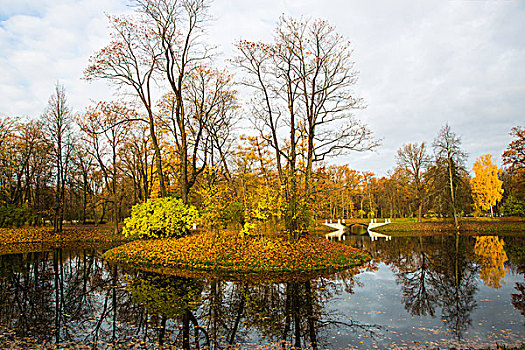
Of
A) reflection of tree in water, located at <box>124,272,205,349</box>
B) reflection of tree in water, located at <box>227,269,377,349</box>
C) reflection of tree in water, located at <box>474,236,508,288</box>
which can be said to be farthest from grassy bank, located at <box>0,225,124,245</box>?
reflection of tree in water, located at <box>474,236,508,288</box>

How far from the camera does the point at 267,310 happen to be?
718cm

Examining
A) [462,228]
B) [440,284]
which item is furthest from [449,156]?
[440,284]

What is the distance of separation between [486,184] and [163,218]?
49.6 metres

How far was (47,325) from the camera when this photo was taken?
247 inches

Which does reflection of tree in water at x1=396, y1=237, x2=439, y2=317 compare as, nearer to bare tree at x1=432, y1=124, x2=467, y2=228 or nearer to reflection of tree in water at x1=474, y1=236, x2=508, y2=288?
reflection of tree in water at x1=474, y1=236, x2=508, y2=288

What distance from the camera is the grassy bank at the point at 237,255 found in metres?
11.7

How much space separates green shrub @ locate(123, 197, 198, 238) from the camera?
16047 mm

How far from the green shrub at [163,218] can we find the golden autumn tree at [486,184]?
47490 millimetres

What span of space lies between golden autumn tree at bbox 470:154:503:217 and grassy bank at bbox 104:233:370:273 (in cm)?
4115

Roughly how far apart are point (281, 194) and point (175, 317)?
756 cm

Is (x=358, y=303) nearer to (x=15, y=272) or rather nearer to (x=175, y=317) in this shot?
(x=175, y=317)

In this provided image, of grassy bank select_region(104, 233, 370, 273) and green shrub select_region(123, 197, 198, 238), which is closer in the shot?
grassy bank select_region(104, 233, 370, 273)

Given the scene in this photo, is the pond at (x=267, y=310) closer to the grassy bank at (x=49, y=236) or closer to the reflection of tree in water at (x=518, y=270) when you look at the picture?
the reflection of tree in water at (x=518, y=270)

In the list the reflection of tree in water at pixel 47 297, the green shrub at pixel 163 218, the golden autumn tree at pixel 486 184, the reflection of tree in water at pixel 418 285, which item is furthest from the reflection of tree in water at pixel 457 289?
the golden autumn tree at pixel 486 184
